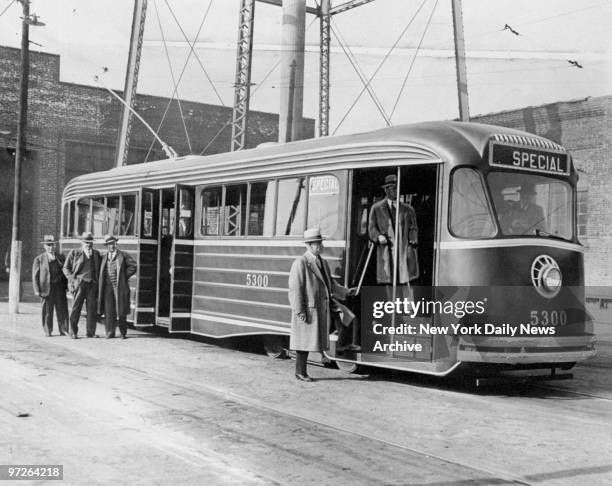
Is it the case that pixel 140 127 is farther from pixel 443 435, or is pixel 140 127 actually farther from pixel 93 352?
pixel 443 435

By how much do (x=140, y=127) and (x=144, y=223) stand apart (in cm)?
1995

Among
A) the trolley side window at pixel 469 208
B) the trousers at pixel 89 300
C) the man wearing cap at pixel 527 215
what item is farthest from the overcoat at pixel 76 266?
the man wearing cap at pixel 527 215

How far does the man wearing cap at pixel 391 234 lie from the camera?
927 centimetres

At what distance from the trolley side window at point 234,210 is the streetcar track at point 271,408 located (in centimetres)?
259

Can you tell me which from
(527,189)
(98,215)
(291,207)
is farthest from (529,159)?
(98,215)

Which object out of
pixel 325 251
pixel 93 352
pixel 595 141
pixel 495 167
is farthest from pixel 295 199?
pixel 595 141

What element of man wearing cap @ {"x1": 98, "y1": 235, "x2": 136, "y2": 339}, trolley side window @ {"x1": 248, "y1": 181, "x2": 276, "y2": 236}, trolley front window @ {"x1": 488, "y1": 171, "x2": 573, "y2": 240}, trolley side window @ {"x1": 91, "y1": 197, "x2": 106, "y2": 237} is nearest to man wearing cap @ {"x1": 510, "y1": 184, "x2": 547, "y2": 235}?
trolley front window @ {"x1": 488, "y1": 171, "x2": 573, "y2": 240}

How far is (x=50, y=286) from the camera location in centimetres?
1334

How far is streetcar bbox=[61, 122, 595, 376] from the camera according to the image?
28.0 ft

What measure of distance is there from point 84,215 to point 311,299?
8.57 metres

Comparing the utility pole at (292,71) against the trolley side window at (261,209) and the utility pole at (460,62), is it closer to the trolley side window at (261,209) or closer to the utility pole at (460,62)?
the utility pole at (460,62)

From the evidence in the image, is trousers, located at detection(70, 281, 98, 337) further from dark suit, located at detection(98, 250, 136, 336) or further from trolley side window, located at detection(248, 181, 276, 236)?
trolley side window, located at detection(248, 181, 276, 236)

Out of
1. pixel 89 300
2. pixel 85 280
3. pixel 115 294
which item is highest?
pixel 85 280

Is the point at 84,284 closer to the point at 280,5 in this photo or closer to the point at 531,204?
the point at 531,204
